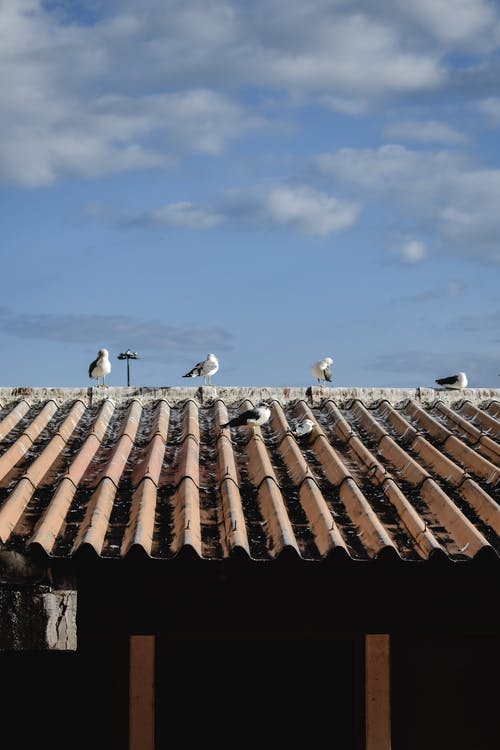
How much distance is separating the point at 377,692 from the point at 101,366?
333 inches

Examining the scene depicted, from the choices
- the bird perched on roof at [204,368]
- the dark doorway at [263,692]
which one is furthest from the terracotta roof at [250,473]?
the bird perched on roof at [204,368]

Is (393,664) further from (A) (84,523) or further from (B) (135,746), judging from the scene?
(A) (84,523)

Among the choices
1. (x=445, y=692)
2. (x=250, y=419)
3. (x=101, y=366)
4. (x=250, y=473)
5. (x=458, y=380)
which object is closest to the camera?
(x=445, y=692)

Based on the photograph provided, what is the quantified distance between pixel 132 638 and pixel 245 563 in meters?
1.11

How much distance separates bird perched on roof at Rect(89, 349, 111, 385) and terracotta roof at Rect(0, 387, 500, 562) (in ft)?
→ 14.6

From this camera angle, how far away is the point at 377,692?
6355 millimetres

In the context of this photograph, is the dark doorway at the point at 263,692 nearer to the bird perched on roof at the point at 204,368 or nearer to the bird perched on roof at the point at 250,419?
the bird perched on roof at the point at 250,419

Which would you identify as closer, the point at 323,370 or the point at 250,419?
the point at 250,419

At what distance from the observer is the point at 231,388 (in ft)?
31.4

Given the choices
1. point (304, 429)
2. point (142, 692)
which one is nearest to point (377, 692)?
point (142, 692)

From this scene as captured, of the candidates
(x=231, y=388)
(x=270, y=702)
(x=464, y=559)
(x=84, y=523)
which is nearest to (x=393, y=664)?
(x=270, y=702)

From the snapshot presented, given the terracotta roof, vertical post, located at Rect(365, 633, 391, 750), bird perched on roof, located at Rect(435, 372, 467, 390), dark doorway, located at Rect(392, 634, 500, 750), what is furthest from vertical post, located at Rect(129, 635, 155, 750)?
bird perched on roof, located at Rect(435, 372, 467, 390)

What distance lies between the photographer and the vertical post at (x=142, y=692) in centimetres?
616

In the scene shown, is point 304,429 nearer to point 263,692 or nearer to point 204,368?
point 263,692
